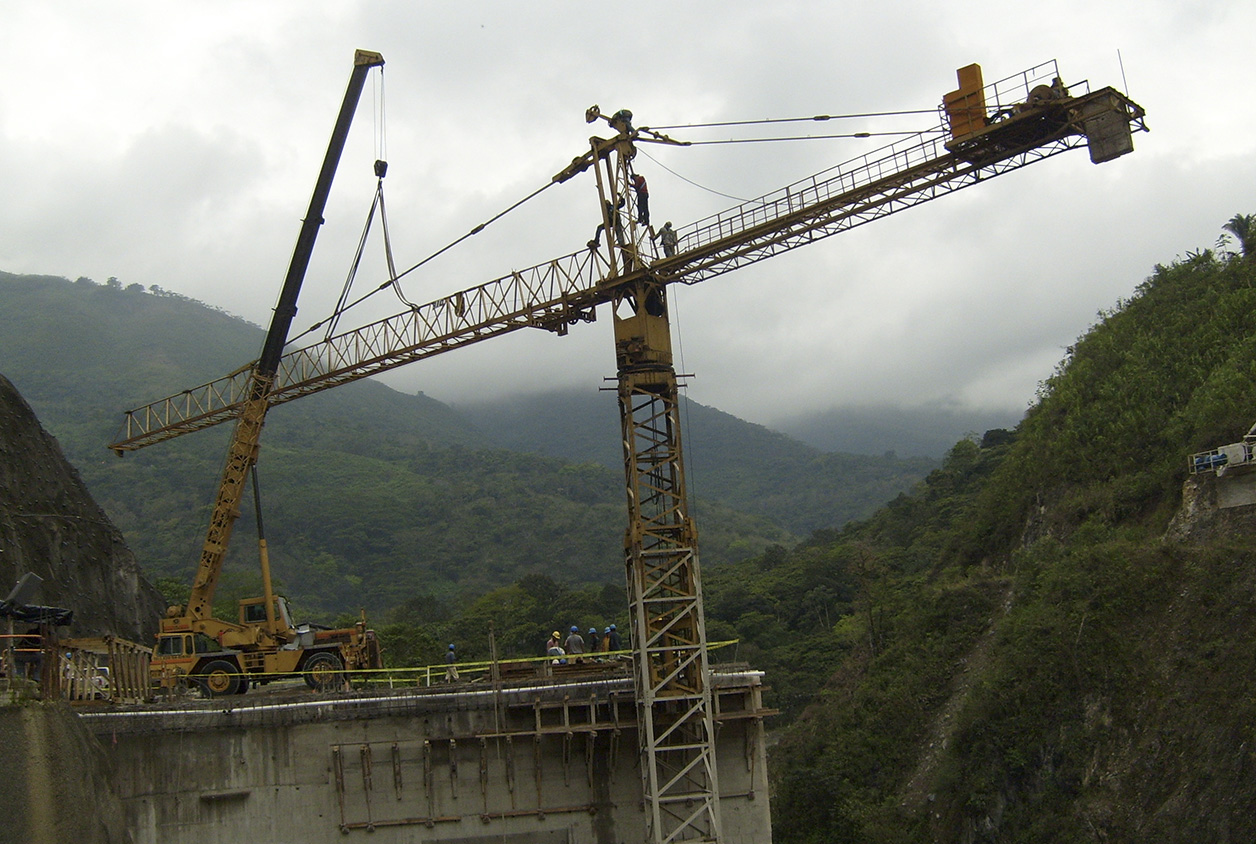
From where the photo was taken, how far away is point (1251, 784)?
90.1ft

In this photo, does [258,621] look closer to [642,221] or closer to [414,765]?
[414,765]

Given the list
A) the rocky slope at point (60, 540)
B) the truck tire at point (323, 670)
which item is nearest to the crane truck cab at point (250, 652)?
the truck tire at point (323, 670)

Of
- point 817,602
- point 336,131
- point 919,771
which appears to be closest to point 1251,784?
point 919,771

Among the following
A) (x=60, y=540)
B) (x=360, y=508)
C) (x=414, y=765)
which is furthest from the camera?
(x=360, y=508)

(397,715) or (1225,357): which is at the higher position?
(1225,357)

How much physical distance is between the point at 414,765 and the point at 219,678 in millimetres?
8190

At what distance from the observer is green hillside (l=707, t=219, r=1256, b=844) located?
105 feet

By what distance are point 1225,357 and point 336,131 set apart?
38.5 m

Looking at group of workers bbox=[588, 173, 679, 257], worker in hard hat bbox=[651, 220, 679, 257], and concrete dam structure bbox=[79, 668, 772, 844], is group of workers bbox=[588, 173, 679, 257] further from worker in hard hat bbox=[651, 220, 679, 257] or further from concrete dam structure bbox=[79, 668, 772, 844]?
concrete dam structure bbox=[79, 668, 772, 844]

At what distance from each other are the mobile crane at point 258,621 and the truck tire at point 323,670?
0.03 m

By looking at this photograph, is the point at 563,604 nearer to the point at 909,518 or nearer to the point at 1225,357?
the point at 909,518

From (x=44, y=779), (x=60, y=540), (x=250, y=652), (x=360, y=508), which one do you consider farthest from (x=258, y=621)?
(x=360, y=508)

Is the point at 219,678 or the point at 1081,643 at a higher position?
the point at 219,678

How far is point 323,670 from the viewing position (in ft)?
97.5
